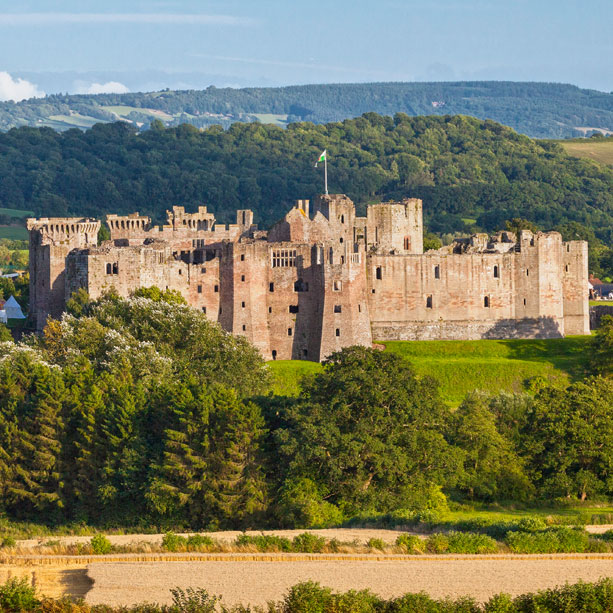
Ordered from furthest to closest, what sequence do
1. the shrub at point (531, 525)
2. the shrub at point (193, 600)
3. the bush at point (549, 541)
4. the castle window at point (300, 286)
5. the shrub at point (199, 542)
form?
the castle window at point (300, 286) < the shrub at point (531, 525) < the shrub at point (199, 542) < the bush at point (549, 541) < the shrub at point (193, 600)

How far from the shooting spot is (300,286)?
91.4m

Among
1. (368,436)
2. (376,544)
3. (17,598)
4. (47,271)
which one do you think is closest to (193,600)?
(17,598)

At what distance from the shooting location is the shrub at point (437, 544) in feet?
166

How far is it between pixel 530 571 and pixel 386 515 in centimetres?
1075

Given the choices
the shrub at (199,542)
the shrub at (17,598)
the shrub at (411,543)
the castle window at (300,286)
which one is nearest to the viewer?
the shrub at (17,598)

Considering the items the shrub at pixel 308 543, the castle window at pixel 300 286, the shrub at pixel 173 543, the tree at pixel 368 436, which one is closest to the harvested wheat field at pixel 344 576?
the shrub at pixel 308 543

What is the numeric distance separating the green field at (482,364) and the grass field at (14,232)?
101 m

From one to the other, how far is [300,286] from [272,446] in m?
28.5

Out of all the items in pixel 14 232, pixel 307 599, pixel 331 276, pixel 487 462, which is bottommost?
pixel 307 599

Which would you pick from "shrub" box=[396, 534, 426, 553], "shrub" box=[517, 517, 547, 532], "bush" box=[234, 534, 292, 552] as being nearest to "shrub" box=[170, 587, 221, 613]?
"bush" box=[234, 534, 292, 552]

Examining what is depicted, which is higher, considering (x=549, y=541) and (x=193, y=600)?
(x=549, y=541)

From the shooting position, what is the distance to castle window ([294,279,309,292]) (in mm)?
91250

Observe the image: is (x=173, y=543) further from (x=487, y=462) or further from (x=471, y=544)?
(x=487, y=462)

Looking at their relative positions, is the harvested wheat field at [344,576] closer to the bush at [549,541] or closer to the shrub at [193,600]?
the shrub at [193,600]
